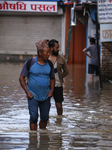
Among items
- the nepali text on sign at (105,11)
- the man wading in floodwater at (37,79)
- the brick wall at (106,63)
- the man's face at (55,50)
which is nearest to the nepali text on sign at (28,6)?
the brick wall at (106,63)

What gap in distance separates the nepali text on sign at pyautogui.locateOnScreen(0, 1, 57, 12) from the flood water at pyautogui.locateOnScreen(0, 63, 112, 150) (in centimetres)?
1856

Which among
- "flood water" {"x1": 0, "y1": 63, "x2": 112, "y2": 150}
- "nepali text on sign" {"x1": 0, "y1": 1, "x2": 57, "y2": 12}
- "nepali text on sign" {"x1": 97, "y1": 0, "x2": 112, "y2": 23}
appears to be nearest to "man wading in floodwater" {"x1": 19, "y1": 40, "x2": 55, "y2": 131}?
"flood water" {"x1": 0, "y1": 63, "x2": 112, "y2": 150}

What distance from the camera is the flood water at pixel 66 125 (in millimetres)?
4602

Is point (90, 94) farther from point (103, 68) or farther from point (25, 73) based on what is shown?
point (25, 73)

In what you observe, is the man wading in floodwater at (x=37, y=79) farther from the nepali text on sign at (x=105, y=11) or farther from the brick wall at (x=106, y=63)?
the brick wall at (x=106, y=63)

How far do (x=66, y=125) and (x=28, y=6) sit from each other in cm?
2255

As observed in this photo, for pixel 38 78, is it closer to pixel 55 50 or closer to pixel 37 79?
pixel 37 79

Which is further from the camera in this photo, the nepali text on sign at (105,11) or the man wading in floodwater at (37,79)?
the nepali text on sign at (105,11)

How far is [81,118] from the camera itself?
646 cm

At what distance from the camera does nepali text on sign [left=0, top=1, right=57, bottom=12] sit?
89.6 ft

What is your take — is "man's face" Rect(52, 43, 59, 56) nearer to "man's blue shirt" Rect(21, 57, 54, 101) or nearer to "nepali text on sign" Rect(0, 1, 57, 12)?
"man's blue shirt" Rect(21, 57, 54, 101)

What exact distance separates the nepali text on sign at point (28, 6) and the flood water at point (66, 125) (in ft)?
60.9

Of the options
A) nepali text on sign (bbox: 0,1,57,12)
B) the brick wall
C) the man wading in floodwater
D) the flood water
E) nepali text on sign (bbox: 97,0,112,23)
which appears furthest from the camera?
nepali text on sign (bbox: 0,1,57,12)

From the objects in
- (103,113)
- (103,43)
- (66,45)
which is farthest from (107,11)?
(66,45)
